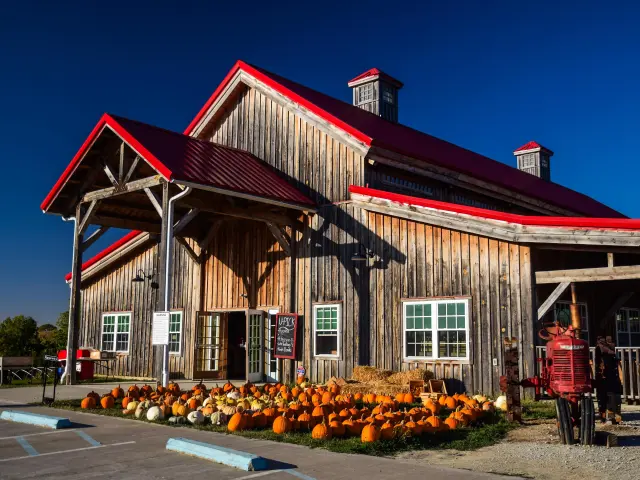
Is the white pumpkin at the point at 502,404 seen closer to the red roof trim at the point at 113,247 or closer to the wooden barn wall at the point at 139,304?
the wooden barn wall at the point at 139,304

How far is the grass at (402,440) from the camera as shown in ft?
27.2

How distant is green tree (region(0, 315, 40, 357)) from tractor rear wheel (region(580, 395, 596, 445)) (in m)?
25.7

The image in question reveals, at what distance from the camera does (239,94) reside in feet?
68.5

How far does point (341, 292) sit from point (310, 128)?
15.8 ft

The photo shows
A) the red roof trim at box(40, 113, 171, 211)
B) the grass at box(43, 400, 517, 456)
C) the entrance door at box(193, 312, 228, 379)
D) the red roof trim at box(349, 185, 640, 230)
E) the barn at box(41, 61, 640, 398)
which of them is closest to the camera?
the grass at box(43, 400, 517, 456)

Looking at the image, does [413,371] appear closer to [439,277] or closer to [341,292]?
[439,277]

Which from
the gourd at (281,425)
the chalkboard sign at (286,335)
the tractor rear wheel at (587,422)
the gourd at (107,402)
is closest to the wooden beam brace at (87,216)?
the chalkboard sign at (286,335)

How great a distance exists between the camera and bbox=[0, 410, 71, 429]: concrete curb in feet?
34.1

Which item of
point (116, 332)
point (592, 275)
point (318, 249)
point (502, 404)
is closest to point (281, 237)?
point (318, 249)

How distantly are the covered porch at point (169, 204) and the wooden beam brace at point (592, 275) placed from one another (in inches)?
260

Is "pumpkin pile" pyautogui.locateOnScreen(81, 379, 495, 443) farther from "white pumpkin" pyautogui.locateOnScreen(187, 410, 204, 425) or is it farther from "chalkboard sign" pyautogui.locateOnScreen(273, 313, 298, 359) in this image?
"chalkboard sign" pyautogui.locateOnScreen(273, 313, 298, 359)

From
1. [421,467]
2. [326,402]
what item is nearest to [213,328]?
[326,402]

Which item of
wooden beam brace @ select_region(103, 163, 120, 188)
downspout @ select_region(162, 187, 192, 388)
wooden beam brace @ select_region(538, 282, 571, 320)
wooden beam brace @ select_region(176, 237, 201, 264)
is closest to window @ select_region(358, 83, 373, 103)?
wooden beam brace @ select_region(176, 237, 201, 264)

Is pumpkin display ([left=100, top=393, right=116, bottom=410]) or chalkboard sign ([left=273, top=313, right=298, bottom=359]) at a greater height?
chalkboard sign ([left=273, top=313, right=298, bottom=359])
